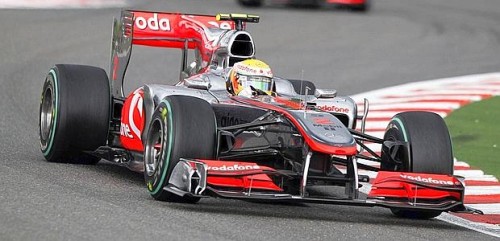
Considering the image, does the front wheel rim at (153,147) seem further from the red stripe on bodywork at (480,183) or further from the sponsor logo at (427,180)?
the red stripe on bodywork at (480,183)

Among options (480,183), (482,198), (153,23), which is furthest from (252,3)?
(482,198)

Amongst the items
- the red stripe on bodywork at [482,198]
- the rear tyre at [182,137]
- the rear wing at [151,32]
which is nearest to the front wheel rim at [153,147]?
the rear tyre at [182,137]

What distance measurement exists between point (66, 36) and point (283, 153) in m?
12.8

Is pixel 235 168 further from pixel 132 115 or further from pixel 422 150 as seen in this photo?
pixel 132 115

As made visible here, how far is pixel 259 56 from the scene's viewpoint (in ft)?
71.2

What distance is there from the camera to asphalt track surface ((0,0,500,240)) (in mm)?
8672

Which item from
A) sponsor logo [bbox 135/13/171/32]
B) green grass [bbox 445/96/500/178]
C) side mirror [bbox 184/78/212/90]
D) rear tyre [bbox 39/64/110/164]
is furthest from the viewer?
green grass [bbox 445/96/500/178]

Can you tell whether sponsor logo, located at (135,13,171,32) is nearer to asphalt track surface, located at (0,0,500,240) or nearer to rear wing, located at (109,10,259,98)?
rear wing, located at (109,10,259,98)

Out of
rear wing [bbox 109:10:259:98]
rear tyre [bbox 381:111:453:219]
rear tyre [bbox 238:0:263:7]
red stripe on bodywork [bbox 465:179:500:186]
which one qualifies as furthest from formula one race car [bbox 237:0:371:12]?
rear tyre [bbox 381:111:453:219]

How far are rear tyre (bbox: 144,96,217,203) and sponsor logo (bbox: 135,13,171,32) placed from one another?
8.84 ft

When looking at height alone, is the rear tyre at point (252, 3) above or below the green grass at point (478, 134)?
above

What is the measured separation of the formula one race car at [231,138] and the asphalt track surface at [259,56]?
19cm

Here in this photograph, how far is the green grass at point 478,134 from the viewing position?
13314 millimetres

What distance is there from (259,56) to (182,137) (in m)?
12.3
